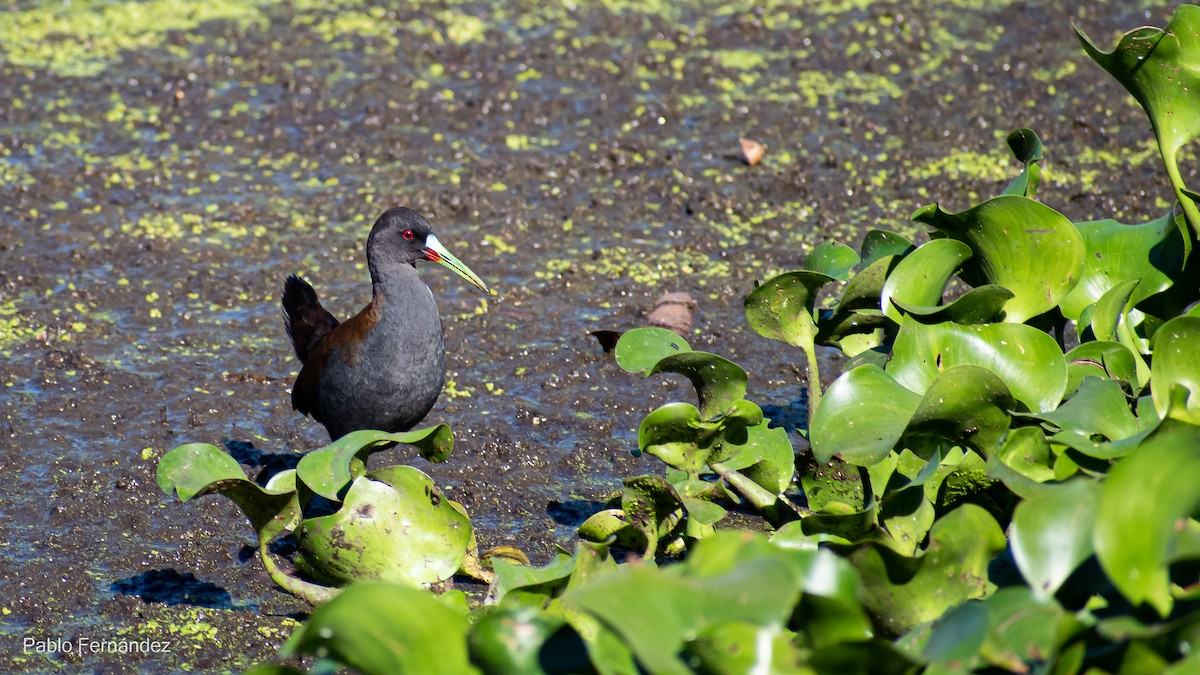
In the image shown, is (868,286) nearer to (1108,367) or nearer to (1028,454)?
(1108,367)

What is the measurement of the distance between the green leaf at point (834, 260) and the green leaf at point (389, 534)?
3.89 ft

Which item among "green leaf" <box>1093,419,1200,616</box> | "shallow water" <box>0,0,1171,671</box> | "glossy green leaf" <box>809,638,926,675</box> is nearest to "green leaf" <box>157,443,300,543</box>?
"shallow water" <box>0,0,1171,671</box>

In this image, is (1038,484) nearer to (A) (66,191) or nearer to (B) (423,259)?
(B) (423,259)

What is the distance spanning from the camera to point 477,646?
1.98 meters

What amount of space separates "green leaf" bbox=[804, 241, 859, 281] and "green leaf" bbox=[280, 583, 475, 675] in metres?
1.84

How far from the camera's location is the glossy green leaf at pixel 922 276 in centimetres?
312

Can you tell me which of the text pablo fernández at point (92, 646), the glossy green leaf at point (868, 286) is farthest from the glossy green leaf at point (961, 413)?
→ the text pablo fernández at point (92, 646)

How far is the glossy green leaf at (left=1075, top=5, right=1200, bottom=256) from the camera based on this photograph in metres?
2.94

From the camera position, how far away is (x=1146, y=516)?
190cm

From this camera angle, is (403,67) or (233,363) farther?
(403,67)

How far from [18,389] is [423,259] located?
1462mm

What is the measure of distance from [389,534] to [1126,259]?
76.7 inches

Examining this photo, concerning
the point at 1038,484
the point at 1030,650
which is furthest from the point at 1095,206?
the point at 1030,650

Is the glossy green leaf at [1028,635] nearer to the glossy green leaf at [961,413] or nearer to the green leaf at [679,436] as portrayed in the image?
the glossy green leaf at [961,413]
